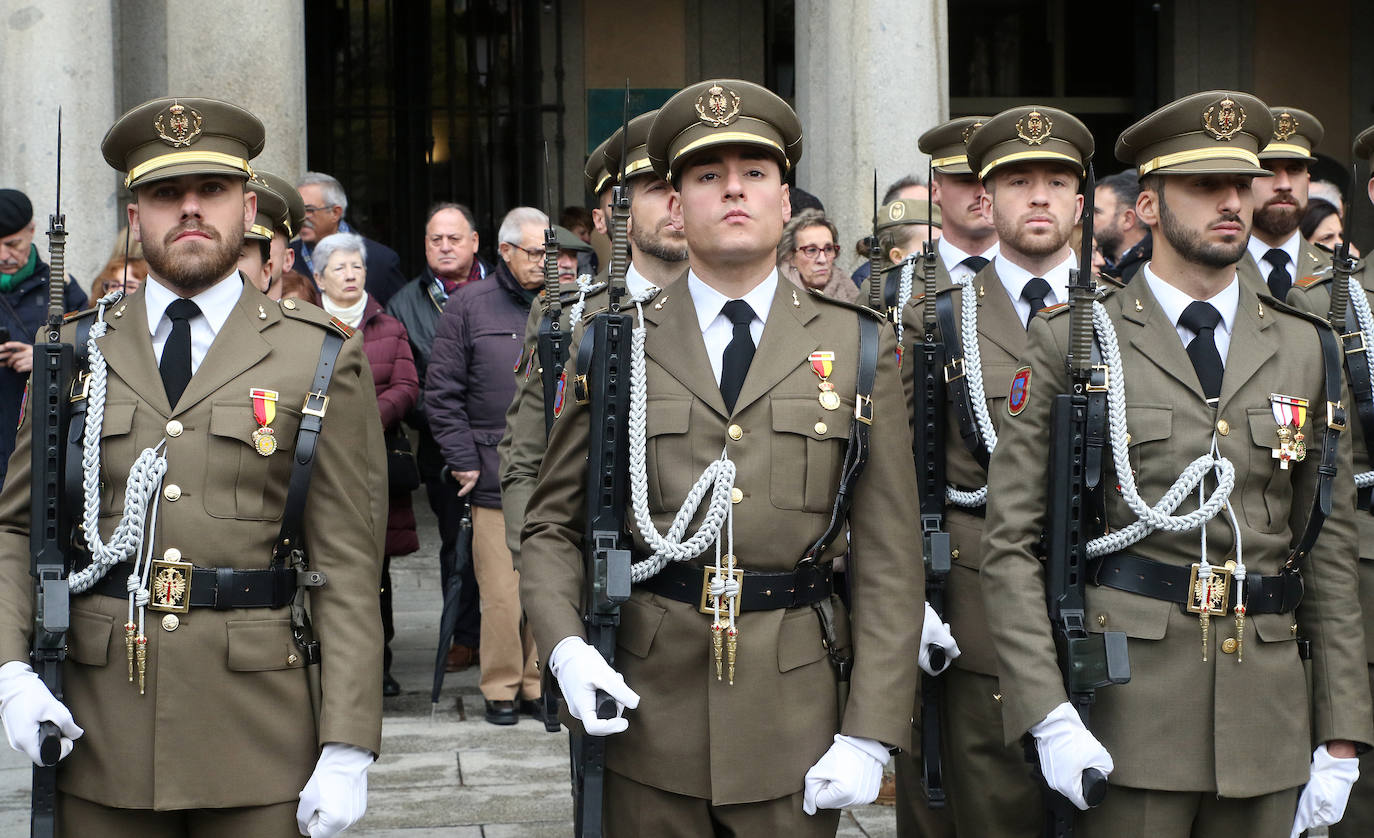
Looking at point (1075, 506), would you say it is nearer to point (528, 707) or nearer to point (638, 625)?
point (638, 625)

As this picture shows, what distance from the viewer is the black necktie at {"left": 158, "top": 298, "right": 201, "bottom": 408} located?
11.7ft

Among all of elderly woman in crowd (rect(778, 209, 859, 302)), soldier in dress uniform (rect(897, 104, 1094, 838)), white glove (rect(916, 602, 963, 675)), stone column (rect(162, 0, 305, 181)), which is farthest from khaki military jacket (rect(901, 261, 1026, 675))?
stone column (rect(162, 0, 305, 181))

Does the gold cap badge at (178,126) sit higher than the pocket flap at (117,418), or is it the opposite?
the gold cap badge at (178,126)

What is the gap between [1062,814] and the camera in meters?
3.63

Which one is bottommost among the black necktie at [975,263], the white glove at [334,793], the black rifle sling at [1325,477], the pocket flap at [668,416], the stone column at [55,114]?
the white glove at [334,793]

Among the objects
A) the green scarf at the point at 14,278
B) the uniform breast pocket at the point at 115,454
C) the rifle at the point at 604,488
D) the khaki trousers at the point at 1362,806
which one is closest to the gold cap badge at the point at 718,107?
the rifle at the point at 604,488

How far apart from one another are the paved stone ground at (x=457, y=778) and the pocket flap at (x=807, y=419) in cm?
264

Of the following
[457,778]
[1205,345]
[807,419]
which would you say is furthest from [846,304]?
[457,778]

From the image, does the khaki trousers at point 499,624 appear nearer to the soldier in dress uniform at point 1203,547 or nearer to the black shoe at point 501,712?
the black shoe at point 501,712

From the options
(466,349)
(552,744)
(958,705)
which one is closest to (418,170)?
(466,349)

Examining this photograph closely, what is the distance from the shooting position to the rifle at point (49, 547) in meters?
3.36

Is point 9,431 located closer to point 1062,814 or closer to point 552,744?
point 552,744

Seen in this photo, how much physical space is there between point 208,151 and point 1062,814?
222cm

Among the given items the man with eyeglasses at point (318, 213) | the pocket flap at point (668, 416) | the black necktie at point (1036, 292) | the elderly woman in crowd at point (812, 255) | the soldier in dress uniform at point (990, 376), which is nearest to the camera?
the pocket flap at point (668, 416)
